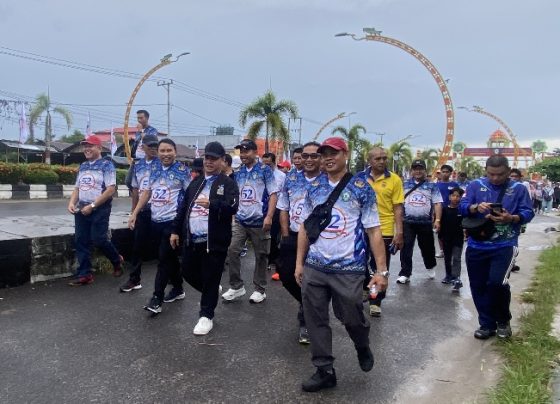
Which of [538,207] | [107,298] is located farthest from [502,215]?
[538,207]

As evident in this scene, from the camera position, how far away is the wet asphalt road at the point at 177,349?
3.22m

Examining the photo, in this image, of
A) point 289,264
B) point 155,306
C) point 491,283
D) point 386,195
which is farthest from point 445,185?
point 155,306

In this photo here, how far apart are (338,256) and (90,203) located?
3616 mm

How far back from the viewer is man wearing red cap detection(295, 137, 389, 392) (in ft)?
10.7

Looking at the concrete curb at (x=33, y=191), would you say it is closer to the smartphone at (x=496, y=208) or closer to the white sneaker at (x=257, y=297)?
the white sneaker at (x=257, y=297)

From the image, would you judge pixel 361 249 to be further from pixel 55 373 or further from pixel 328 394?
pixel 55 373

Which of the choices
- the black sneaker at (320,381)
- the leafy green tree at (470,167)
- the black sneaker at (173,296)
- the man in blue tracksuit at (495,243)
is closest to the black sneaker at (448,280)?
the man in blue tracksuit at (495,243)

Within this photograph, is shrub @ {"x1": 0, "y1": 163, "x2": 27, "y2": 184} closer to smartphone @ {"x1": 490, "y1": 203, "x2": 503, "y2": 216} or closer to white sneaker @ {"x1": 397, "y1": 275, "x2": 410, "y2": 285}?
white sneaker @ {"x1": 397, "y1": 275, "x2": 410, "y2": 285}

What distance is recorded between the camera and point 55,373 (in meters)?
3.41

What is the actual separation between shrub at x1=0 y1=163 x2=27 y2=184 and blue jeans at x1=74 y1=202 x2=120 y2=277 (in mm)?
15439

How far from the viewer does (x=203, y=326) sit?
4352mm

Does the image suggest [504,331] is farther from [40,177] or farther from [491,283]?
[40,177]

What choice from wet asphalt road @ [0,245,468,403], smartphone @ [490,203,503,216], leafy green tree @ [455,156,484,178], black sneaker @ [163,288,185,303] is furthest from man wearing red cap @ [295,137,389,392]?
leafy green tree @ [455,156,484,178]

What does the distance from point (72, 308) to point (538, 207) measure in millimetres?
25458
